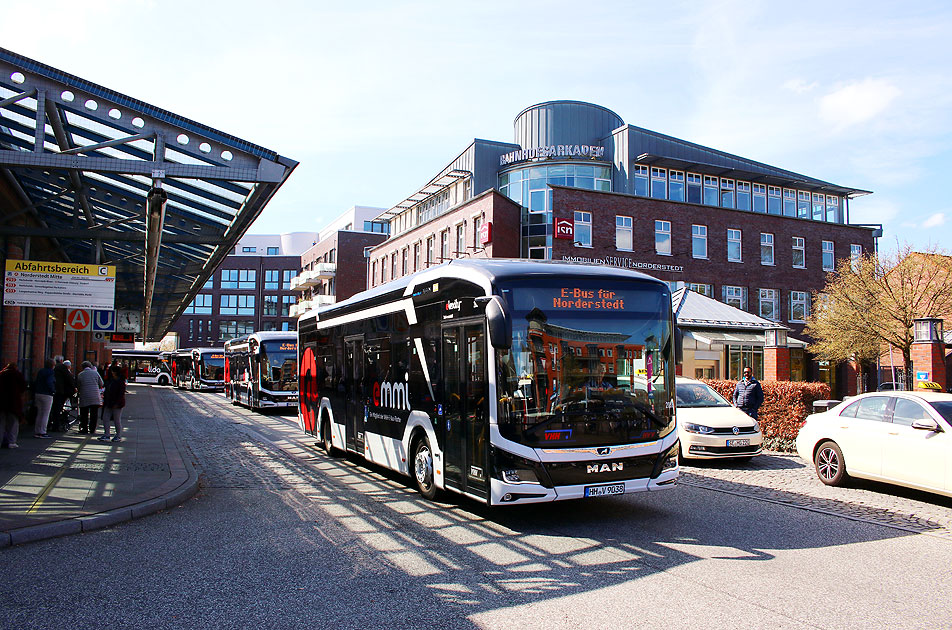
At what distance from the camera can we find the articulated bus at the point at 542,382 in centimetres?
766

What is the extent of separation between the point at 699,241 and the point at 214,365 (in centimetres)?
3383

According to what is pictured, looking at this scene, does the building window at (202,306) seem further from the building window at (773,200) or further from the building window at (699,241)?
the building window at (773,200)

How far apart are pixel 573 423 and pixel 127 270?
2326 centimetres

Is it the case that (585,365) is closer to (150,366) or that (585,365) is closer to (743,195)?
(743,195)

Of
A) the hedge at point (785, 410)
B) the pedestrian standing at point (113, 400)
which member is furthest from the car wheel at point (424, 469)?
the pedestrian standing at point (113, 400)

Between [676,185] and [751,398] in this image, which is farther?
[676,185]

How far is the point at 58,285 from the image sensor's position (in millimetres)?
14867

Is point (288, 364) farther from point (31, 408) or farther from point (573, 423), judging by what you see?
point (573, 423)

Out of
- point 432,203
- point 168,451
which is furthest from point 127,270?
point 432,203

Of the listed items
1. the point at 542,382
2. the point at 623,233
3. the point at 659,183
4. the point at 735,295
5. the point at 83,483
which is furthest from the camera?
the point at 659,183

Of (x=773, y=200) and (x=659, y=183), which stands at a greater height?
(x=659, y=183)

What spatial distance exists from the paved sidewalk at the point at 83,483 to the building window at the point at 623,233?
2934 cm

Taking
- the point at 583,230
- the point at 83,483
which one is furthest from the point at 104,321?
the point at 583,230

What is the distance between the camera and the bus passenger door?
12.1m
